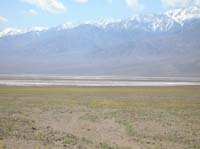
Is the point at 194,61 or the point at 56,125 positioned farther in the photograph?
the point at 194,61

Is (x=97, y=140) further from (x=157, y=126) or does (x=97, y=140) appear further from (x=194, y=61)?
(x=194, y=61)

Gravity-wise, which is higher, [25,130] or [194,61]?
[194,61]

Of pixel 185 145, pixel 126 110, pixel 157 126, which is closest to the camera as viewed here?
pixel 185 145

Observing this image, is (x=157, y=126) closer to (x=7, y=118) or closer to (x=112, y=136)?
(x=112, y=136)

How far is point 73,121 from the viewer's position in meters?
22.7

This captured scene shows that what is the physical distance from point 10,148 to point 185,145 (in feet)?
23.6

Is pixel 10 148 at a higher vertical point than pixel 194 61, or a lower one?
lower

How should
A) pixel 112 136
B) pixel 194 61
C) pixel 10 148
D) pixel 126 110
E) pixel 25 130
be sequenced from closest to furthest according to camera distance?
pixel 10 148 → pixel 112 136 → pixel 25 130 → pixel 126 110 → pixel 194 61

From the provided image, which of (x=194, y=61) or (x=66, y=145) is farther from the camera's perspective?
(x=194, y=61)

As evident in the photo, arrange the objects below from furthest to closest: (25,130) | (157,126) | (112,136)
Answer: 1. (157,126)
2. (25,130)
3. (112,136)

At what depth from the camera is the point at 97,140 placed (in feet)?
54.5

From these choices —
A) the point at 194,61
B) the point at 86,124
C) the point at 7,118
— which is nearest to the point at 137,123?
the point at 86,124

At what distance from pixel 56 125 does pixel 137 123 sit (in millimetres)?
4664

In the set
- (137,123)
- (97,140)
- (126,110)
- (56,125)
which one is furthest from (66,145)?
(126,110)
